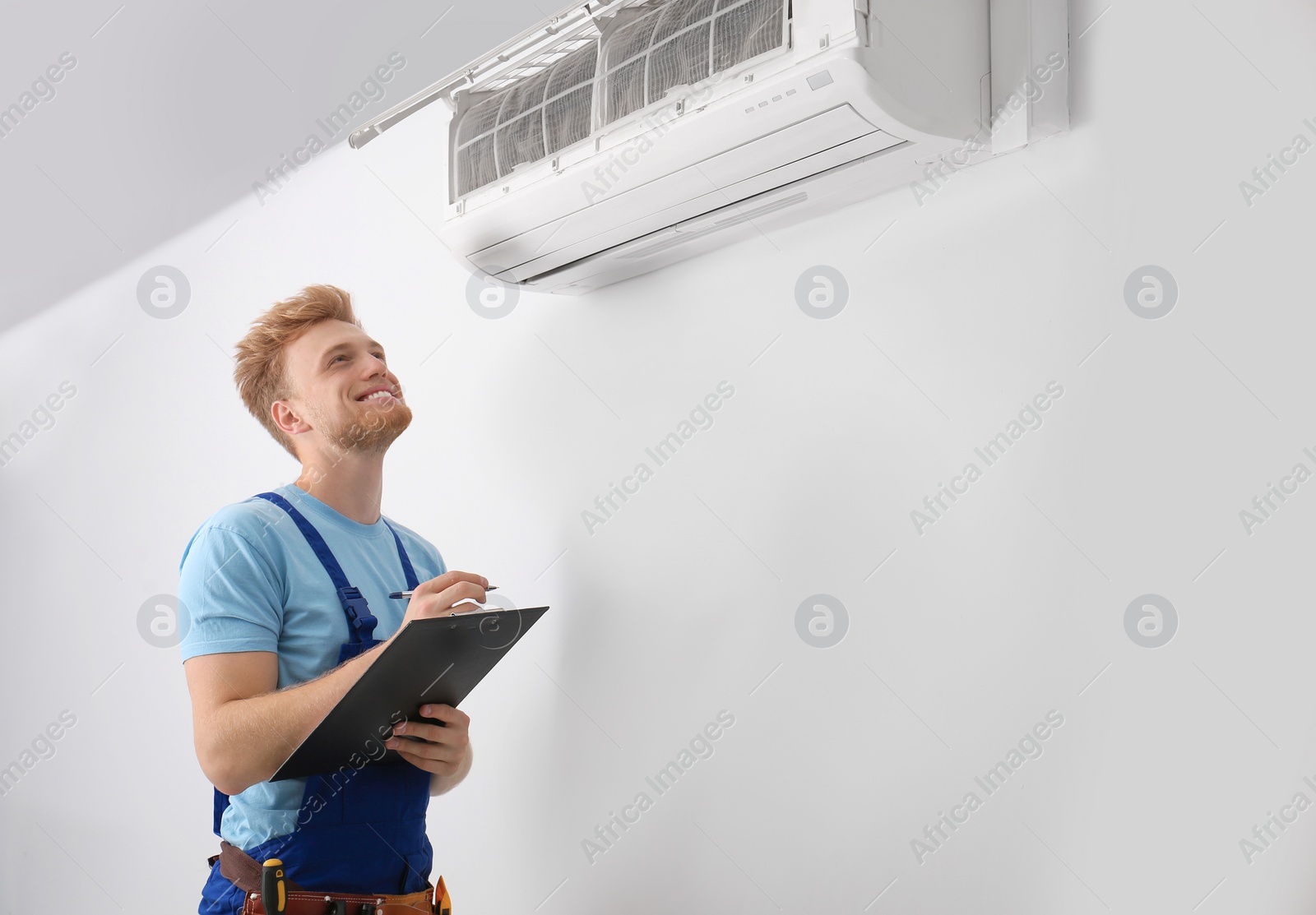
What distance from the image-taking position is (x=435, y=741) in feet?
4.75

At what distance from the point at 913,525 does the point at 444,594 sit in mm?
661

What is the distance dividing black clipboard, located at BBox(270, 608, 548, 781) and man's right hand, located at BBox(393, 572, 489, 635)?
0.09 ft

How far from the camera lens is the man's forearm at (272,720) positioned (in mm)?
1291

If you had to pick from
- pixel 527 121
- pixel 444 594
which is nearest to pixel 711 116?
pixel 527 121

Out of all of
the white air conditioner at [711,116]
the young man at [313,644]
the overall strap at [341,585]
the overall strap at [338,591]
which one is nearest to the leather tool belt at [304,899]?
the young man at [313,644]

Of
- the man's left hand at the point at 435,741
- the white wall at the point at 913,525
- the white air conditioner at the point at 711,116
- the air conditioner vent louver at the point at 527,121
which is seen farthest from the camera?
the air conditioner vent louver at the point at 527,121

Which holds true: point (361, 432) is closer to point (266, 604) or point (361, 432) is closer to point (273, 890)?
point (266, 604)

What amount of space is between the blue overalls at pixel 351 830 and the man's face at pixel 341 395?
167 mm

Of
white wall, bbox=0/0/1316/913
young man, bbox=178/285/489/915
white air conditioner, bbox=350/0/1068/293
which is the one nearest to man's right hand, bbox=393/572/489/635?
young man, bbox=178/285/489/915

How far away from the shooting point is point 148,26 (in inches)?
83.2

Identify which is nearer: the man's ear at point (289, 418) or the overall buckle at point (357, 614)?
the overall buckle at point (357, 614)

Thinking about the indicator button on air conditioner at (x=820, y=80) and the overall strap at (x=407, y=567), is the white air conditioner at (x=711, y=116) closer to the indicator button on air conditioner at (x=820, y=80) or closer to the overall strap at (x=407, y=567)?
the indicator button on air conditioner at (x=820, y=80)

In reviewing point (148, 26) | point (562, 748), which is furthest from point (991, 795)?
point (148, 26)

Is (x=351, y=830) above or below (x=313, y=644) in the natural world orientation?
below
